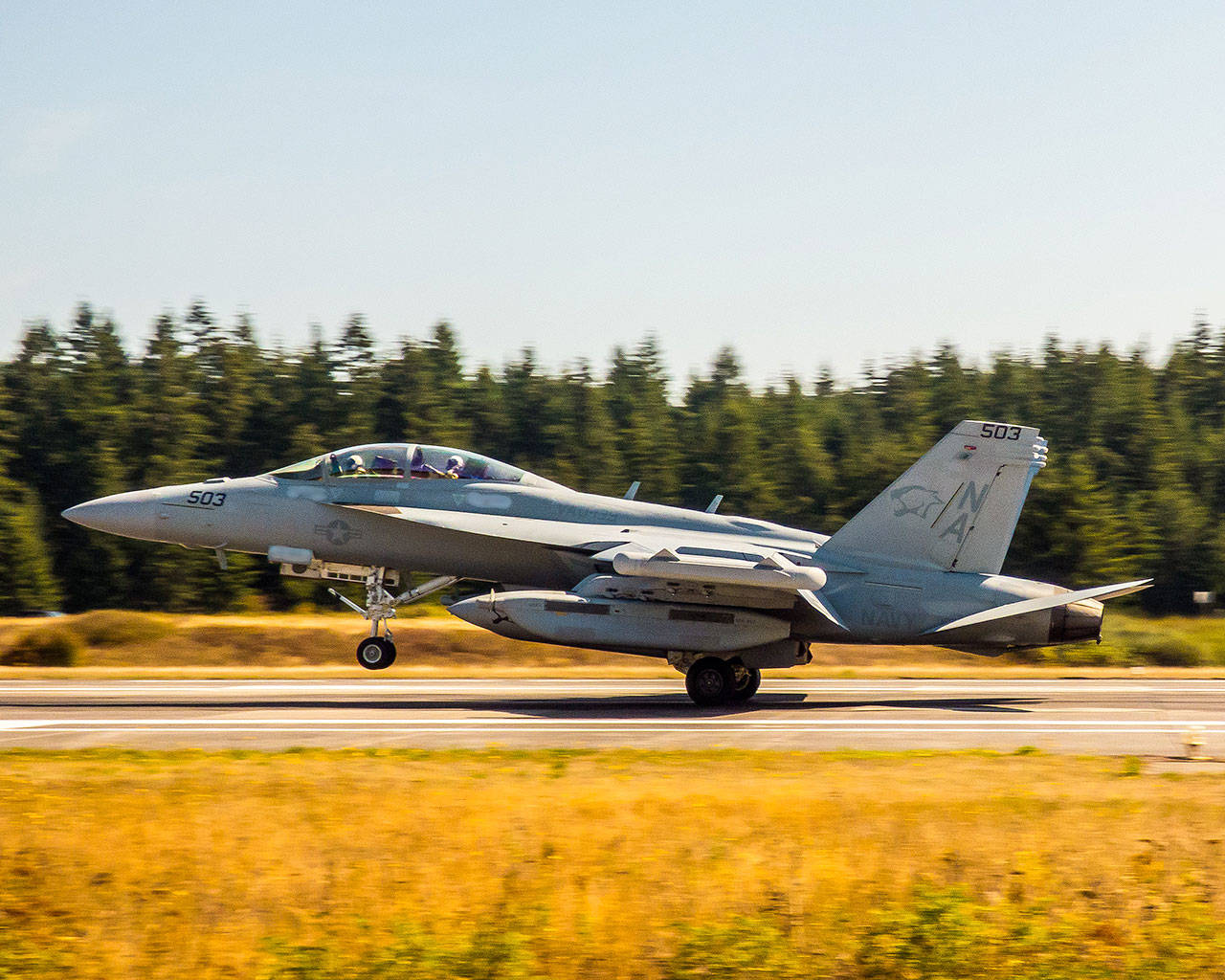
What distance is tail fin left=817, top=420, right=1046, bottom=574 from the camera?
19.2 m

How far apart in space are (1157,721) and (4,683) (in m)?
18.2

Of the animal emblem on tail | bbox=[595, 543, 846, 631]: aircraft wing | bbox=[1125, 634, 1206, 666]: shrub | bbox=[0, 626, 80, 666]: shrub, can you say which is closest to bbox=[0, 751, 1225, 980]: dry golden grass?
bbox=[595, 543, 846, 631]: aircraft wing

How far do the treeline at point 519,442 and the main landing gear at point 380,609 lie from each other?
2914 cm

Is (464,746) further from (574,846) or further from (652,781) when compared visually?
(574,846)

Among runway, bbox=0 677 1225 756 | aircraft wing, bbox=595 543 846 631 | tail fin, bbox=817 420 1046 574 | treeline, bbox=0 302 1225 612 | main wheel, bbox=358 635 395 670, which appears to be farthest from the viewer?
treeline, bbox=0 302 1225 612

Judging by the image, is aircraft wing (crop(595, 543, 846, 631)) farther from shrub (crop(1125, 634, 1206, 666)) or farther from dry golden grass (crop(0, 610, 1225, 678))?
shrub (crop(1125, 634, 1206, 666))

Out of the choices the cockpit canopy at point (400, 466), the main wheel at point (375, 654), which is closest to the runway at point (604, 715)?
the main wheel at point (375, 654)

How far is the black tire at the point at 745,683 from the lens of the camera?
18562 millimetres

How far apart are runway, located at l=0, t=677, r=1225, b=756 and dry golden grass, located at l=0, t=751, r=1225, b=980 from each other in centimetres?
374

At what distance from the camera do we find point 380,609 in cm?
1934

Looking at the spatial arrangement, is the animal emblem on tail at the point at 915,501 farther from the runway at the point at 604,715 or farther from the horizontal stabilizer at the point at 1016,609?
the runway at the point at 604,715

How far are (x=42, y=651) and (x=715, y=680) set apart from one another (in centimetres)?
1486

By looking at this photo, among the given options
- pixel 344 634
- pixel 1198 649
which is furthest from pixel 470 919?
pixel 1198 649

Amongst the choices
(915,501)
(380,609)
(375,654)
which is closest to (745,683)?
(915,501)
